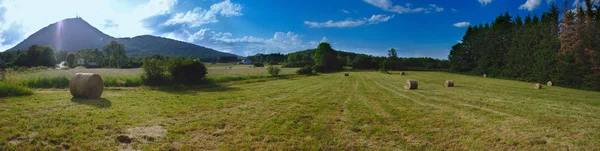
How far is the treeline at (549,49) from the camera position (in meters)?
24.9

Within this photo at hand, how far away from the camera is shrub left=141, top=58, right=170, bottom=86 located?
65.2ft

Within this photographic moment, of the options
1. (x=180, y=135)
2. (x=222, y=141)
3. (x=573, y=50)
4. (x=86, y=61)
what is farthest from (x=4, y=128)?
(x=86, y=61)

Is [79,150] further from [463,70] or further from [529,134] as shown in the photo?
[463,70]

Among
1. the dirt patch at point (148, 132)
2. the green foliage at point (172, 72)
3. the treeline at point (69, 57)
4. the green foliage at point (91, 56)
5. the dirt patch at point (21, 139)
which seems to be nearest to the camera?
the dirt patch at point (21, 139)

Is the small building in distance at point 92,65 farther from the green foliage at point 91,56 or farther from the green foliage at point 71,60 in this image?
the green foliage at point 71,60

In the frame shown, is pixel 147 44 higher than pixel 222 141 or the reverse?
higher

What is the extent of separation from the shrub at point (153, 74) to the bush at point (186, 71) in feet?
2.14

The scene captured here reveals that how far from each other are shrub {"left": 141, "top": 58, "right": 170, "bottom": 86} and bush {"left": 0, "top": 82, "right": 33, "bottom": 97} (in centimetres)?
836

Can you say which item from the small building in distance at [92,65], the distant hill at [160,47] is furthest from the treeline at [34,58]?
the distant hill at [160,47]

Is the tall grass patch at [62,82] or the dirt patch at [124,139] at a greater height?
the tall grass patch at [62,82]

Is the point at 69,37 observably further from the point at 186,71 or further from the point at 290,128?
the point at 290,128

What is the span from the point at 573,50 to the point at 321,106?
31544mm

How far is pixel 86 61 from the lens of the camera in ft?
283

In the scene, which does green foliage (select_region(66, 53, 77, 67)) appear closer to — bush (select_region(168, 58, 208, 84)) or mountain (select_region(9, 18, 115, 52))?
mountain (select_region(9, 18, 115, 52))
